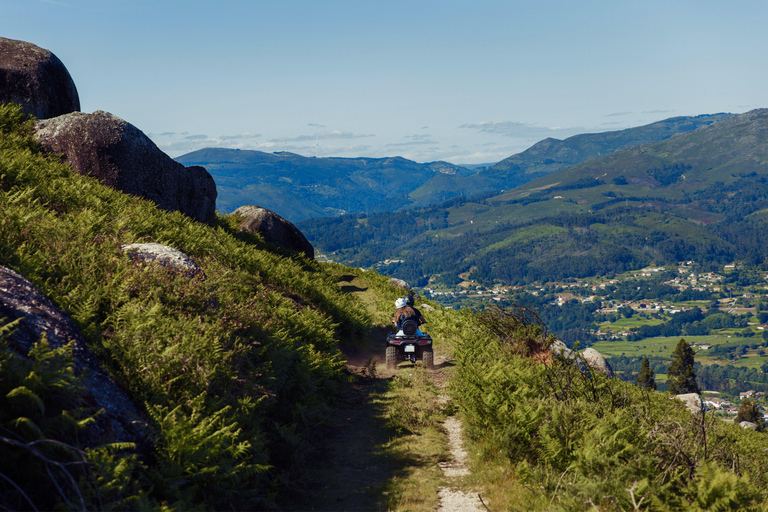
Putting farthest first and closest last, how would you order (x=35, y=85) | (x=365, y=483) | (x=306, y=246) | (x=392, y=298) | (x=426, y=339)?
1. (x=306, y=246)
2. (x=392, y=298)
3. (x=35, y=85)
4. (x=426, y=339)
5. (x=365, y=483)

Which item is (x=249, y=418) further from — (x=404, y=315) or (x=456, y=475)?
(x=404, y=315)

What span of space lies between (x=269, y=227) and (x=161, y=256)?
1773 centimetres

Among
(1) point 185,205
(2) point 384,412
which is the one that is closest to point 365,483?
(2) point 384,412

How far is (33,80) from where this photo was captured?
18.0 meters

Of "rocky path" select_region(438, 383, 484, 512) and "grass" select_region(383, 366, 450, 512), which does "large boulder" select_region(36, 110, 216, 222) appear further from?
"rocky path" select_region(438, 383, 484, 512)

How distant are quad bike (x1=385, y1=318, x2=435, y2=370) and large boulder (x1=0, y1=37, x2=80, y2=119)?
16.6 metres

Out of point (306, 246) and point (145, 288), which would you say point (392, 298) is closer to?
point (306, 246)

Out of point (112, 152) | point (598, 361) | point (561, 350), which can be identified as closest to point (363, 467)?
point (561, 350)

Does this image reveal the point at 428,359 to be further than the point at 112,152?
No

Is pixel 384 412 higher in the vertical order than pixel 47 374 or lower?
lower

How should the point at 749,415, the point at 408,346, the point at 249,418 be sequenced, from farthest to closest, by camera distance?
the point at 749,415 < the point at 408,346 < the point at 249,418

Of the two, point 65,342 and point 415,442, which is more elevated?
point 65,342

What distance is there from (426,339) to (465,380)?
4.43 meters

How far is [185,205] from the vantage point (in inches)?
778
